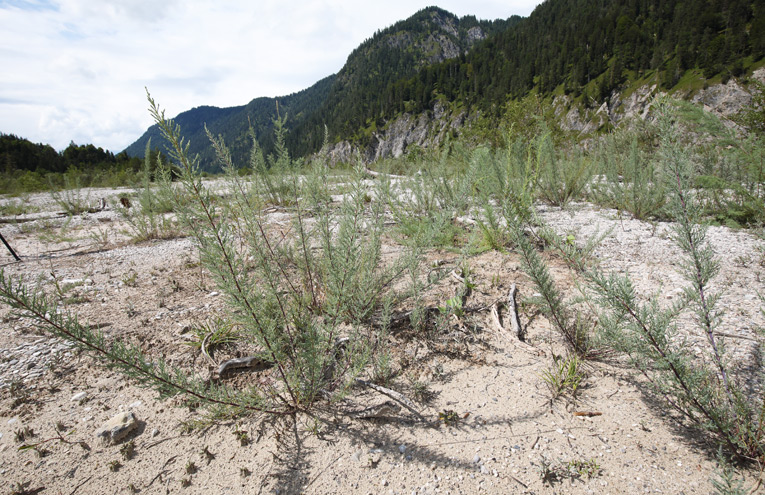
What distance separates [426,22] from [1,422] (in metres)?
192

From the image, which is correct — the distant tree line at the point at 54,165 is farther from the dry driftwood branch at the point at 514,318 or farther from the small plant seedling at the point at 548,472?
the small plant seedling at the point at 548,472

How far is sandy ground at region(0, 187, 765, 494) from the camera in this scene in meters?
1.35

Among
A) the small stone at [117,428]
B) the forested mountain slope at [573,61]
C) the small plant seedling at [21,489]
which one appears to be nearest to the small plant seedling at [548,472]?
the small stone at [117,428]

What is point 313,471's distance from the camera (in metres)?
1.45

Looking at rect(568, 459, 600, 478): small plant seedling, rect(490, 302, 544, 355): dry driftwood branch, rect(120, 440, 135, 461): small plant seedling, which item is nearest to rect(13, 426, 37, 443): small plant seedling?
rect(120, 440, 135, 461): small plant seedling

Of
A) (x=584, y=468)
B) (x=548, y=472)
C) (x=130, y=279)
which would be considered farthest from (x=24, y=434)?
(x=584, y=468)

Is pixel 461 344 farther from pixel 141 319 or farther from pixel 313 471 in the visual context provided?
pixel 141 319

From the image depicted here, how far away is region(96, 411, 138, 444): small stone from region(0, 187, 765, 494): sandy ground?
3cm

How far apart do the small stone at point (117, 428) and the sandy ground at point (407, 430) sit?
30 millimetres

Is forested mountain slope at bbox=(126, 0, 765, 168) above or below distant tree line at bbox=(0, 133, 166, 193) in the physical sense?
above

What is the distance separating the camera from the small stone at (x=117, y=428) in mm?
1611

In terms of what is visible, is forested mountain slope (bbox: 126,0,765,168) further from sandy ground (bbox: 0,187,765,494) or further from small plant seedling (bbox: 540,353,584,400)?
small plant seedling (bbox: 540,353,584,400)

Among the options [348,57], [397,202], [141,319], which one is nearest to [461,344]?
[397,202]

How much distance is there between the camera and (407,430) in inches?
63.4
